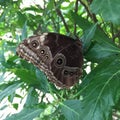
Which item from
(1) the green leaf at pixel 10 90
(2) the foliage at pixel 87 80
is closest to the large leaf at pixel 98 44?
(2) the foliage at pixel 87 80

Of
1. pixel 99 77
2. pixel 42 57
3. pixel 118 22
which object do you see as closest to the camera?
pixel 118 22

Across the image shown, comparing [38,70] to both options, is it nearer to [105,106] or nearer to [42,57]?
[42,57]

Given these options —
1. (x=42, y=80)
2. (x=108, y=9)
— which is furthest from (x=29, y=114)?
(x=108, y=9)

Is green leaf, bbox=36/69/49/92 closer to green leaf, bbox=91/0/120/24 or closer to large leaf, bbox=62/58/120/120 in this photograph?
large leaf, bbox=62/58/120/120

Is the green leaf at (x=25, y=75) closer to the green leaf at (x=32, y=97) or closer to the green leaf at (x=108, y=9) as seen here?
the green leaf at (x=32, y=97)

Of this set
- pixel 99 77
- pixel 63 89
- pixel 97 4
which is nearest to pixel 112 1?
pixel 97 4

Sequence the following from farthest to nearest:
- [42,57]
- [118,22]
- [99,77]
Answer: [42,57], [99,77], [118,22]

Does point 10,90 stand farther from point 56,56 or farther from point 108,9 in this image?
point 108,9
